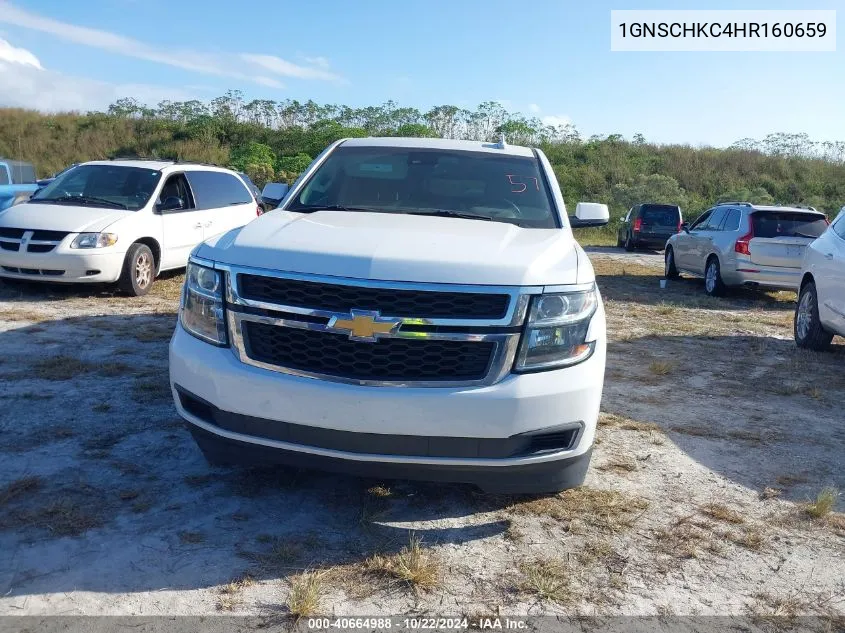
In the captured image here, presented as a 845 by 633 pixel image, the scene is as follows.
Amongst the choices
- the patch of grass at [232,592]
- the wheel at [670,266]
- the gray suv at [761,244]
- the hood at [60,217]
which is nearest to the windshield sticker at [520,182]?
the patch of grass at [232,592]

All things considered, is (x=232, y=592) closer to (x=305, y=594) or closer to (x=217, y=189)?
(x=305, y=594)

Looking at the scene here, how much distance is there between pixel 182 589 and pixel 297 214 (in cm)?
210

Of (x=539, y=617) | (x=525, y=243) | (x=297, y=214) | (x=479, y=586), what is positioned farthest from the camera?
(x=297, y=214)

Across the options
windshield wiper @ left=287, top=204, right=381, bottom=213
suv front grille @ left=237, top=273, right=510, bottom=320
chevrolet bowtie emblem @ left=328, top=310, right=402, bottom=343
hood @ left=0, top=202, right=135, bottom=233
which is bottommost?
chevrolet bowtie emblem @ left=328, top=310, right=402, bottom=343

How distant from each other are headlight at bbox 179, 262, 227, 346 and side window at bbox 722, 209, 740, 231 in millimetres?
10242

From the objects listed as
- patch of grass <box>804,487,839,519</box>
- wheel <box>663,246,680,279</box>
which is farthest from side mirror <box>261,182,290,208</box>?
wheel <box>663,246,680,279</box>

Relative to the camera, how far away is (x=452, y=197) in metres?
4.45

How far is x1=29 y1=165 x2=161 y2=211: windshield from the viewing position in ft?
30.1

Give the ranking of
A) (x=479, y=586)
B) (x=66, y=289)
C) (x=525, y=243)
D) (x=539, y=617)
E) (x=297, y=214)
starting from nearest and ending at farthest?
(x=539, y=617), (x=479, y=586), (x=525, y=243), (x=297, y=214), (x=66, y=289)

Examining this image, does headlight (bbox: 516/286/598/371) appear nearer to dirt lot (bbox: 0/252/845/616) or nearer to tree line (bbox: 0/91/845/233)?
dirt lot (bbox: 0/252/845/616)

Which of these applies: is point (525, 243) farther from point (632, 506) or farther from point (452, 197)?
point (632, 506)

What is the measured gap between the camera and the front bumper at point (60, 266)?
8234 mm

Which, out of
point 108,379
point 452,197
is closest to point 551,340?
point 452,197

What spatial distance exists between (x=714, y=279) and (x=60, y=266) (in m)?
9.84
